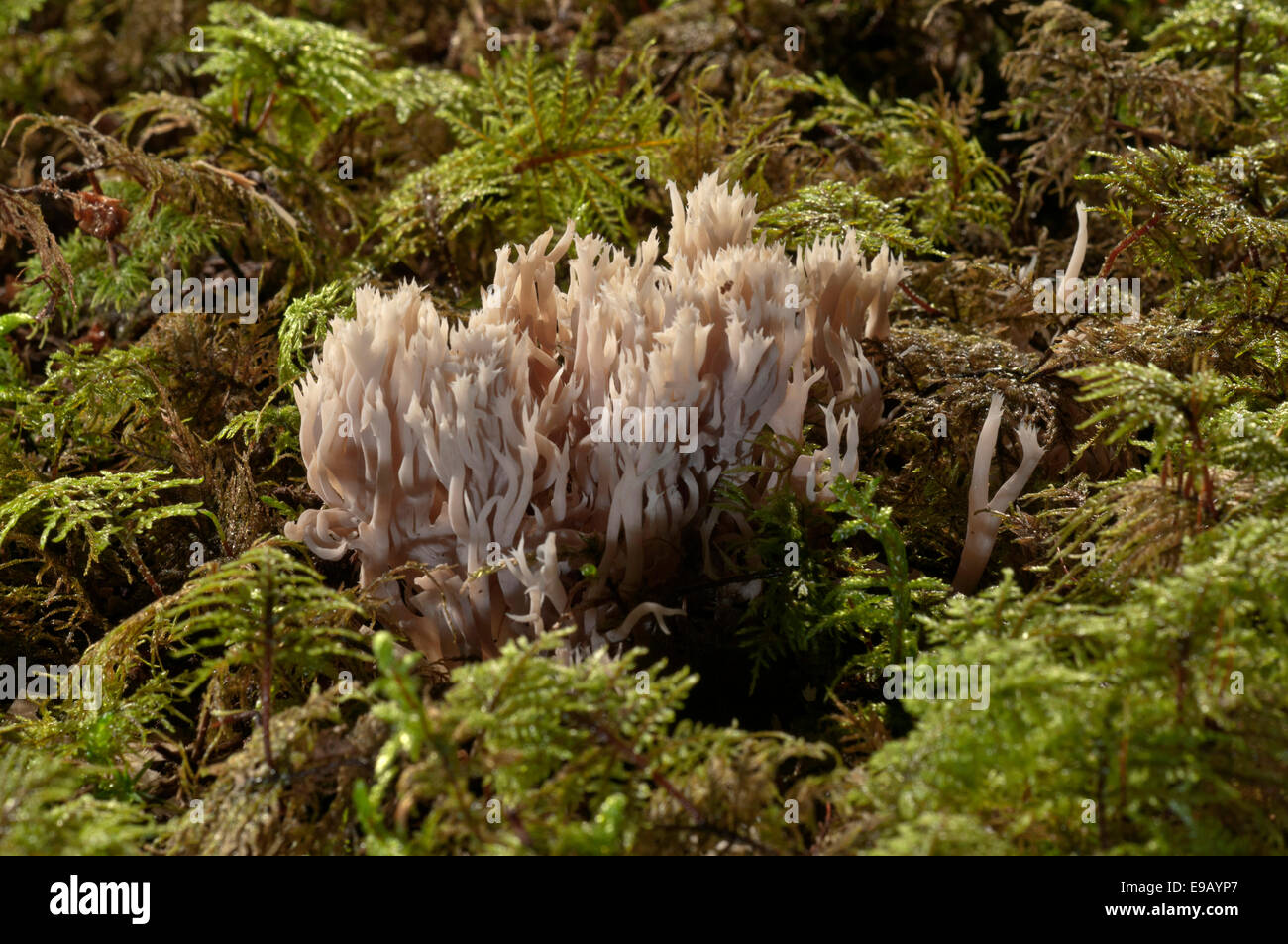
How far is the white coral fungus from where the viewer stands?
1835 millimetres

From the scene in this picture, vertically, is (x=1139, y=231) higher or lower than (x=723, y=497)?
higher

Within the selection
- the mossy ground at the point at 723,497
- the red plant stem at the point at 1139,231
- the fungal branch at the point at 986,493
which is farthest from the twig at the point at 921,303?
the fungal branch at the point at 986,493

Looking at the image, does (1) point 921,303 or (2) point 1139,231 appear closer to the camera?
(2) point 1139,231

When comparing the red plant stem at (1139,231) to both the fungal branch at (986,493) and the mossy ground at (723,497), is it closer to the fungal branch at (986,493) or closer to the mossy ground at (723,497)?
Result: the mossy ground at (723,497)

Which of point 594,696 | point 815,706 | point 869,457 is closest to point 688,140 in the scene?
point 869,457

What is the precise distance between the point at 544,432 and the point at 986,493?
0.91m

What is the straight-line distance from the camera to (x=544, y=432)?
6.34 feet

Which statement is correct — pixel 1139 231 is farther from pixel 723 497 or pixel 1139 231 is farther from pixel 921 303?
pixel 723 497

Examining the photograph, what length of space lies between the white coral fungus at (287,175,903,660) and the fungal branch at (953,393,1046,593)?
0.28 meters

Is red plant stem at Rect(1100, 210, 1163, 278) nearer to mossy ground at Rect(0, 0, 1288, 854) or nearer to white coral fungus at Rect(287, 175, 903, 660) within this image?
mossy ground at Rect(0, 0, 1288, 854)

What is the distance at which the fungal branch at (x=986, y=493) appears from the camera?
200 cm

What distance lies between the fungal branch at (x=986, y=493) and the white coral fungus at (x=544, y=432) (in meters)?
0.28

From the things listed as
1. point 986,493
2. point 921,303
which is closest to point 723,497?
point 986,493
